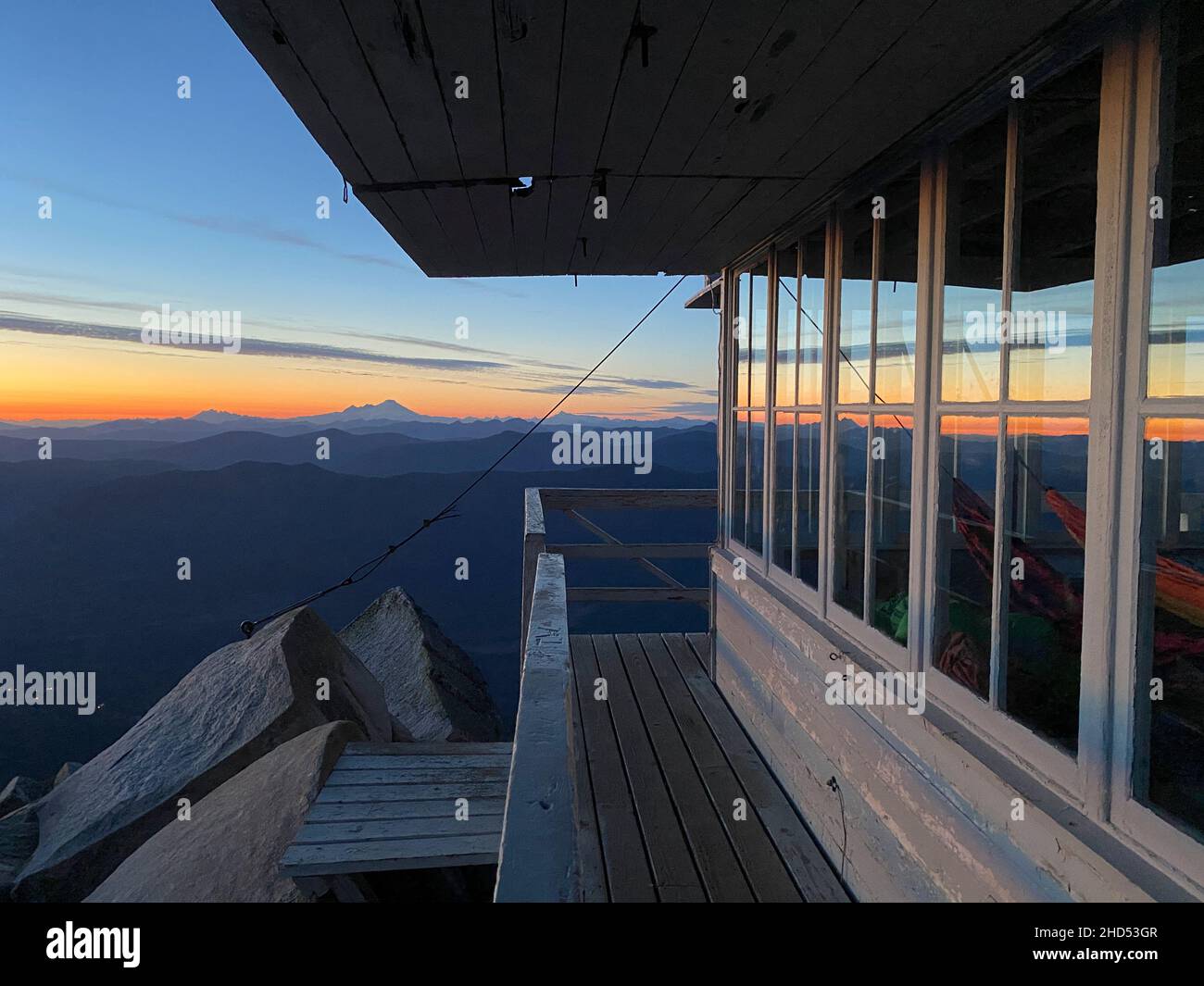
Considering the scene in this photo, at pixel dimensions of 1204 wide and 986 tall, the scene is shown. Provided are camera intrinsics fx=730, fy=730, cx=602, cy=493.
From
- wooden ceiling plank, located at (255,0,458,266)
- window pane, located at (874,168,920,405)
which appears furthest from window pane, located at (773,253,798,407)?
wooden ceiling plank, located at (255,0,458,266)

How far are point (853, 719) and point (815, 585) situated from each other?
31.5 inches

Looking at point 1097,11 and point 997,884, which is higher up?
point 1097,11

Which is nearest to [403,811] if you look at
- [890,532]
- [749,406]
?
[890,532]

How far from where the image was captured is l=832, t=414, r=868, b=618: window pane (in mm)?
3059

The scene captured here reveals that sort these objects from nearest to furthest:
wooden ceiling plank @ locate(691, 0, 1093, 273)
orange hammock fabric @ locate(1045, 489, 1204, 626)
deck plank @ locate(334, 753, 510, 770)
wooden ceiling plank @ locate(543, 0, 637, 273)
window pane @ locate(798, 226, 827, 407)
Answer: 1. orange hammock fabric @ locate(1045, 489, 1204, 626)
2. wooden ceiling plank @ locate(691, 0, 1093, 273)
3. wooden ceiling plank @ locate(543, 0, 637, 273)
4. window pane @ locate(798, 226, 827, 407)
5. deck plank @ locate(334, 753, 510, 770)

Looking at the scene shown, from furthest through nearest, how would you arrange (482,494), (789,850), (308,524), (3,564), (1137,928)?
(482,494)
(308,524)
(3,564)
(789,850)
(1137,928)

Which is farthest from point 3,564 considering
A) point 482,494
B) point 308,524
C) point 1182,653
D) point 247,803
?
point 1182,653

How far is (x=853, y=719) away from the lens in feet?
9.20

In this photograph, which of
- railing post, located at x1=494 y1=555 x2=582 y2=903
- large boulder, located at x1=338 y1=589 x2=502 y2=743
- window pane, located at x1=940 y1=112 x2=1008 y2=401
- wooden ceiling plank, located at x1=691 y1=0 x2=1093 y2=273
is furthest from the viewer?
large boulder, located at x1=338 y1=589 x2=502 y2=743

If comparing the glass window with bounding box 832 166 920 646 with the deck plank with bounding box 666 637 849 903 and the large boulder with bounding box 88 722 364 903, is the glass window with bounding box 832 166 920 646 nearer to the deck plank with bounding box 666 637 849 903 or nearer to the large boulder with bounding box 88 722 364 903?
the deck plank with bounding box 666 637 849 903

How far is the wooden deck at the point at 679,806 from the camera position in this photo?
301 centimetres

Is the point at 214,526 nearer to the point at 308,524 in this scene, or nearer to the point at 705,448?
the point at 308,524

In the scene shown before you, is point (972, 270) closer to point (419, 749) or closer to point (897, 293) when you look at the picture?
point (897, 293)

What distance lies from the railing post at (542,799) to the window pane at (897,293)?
5.37ft
